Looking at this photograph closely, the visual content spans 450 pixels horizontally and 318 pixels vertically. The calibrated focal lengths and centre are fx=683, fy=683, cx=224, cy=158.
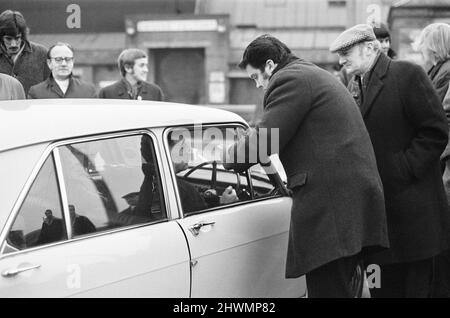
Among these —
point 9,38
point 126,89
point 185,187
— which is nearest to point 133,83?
point 126,89

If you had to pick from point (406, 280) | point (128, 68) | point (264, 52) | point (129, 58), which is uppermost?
point (264, 52)

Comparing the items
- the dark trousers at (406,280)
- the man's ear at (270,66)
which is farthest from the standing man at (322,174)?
the dark trousers at (406,280)

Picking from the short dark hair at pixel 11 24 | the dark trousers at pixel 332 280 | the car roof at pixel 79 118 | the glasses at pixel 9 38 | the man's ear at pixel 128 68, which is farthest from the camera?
the man's ear at pixel 128 68

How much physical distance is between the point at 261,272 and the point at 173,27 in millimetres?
22127

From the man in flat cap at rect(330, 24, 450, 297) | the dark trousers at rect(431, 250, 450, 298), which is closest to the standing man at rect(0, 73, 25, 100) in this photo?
the man in flat cap at rect(330, 24, 450, 297)

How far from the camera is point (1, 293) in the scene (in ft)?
8.54

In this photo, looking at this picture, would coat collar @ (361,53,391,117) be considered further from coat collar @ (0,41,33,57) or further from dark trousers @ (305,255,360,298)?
coat collar @ (0,41,33,57)

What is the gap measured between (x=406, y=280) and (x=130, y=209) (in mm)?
1948

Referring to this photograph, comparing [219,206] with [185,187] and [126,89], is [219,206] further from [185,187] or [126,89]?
[126,89]

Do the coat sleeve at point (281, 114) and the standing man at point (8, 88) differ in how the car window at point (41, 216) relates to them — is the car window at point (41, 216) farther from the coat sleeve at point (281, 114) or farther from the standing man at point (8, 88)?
the standing man at point (8, 88)

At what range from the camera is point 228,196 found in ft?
12.4

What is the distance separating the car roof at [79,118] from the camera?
2863 mm

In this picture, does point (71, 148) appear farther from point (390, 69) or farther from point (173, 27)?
point (173, 27)

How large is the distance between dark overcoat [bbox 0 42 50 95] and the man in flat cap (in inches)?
119
